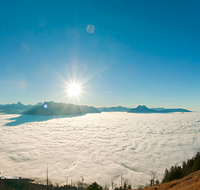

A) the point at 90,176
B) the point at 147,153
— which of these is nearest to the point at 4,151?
the point at 90,176

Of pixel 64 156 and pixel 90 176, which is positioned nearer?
pixel 90 176

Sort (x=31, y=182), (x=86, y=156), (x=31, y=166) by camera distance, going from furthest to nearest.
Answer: (x=86, y=156) → (x=31, y=166) → (x=31, y=182)

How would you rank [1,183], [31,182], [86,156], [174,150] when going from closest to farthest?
[31,182] < [1,183] < [86,156] < [174,150]

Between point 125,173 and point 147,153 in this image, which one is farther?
point 147,153

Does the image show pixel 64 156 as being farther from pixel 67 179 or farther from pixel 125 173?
pixel 125 173

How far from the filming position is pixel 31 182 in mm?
53906

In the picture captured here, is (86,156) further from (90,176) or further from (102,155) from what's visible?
(90,176)

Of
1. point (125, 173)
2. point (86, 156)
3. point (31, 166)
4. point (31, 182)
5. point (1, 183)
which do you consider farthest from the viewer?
point (86, 156)

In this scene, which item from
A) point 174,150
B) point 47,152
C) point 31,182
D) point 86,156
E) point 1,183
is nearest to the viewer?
point 31,182

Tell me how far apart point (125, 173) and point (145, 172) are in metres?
13.3

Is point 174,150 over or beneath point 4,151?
beneath

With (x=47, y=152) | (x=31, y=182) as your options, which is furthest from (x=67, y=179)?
(x=47, y=152)

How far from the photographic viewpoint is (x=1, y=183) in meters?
57.8

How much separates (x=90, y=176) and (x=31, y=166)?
39.2 meters
